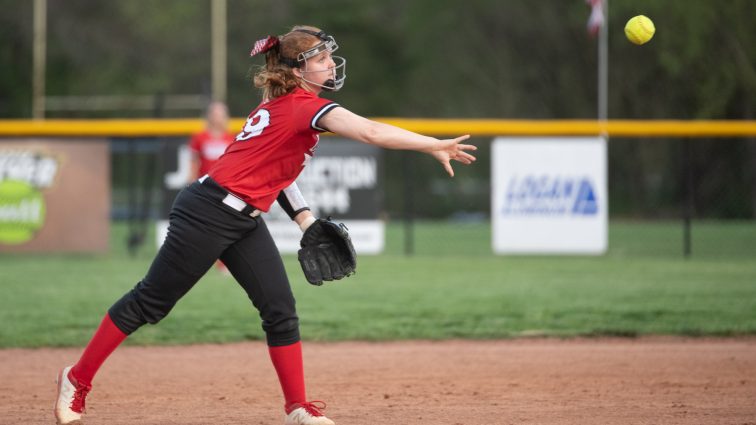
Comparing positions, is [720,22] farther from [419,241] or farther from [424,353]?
[424,353]

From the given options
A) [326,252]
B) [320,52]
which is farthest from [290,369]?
[320,52]

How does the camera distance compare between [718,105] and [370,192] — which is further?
[718,105]

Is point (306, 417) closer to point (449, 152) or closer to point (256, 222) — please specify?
point (256, 222)

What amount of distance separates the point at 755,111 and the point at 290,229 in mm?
19171

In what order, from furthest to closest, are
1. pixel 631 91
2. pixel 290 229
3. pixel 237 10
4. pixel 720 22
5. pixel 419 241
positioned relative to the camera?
pixel 237 10 → pixel 631 91 → pixel 720 22 → pixel 419 241 → pixel 290 229

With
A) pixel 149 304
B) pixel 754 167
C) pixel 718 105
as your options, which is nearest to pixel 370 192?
pixel 149 304

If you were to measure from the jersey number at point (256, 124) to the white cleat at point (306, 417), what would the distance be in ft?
4.18

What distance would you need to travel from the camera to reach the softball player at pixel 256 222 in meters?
4.56

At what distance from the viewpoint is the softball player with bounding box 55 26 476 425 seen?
15.0ft

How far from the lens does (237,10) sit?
39.3 metres

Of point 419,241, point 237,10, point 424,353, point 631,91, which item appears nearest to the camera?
point 424,353

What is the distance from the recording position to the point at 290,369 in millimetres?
4770

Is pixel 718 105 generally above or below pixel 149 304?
above

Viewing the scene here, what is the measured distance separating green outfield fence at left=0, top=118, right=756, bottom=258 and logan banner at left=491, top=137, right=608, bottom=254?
0.71 m
